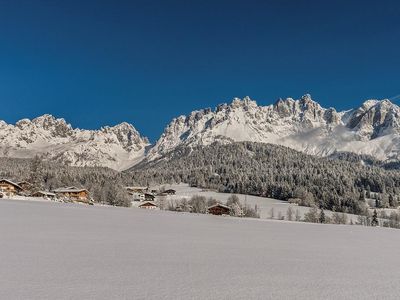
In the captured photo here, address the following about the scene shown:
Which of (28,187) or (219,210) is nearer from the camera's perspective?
(219,210)

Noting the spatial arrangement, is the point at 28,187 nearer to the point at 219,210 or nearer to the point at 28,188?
the point at 28,188

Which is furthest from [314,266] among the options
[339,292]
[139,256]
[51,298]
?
[51,298]

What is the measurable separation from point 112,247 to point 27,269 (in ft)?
19.2

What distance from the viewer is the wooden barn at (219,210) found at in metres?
123

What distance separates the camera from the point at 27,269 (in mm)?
11352

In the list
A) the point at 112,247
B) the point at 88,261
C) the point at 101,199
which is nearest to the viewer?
the point at 88,261

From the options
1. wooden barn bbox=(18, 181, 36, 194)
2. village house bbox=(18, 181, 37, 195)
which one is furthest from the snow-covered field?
wooden barn bbox=(18, 181, 36, 194)

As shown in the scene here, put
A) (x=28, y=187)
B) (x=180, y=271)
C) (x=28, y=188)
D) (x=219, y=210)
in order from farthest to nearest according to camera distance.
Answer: (x=28, y=187), (x=28, y=188), (x=219, y=210), (x=180, y=271)

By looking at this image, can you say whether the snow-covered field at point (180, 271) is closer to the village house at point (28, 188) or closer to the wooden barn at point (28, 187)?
the village house at point (28, 188)

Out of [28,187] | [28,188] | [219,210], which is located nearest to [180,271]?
[219,210]

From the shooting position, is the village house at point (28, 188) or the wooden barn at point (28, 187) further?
the wooden barn at point (28, 187)

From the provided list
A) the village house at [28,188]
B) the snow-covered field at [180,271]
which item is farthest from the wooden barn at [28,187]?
the snow-covered field at [180,271]

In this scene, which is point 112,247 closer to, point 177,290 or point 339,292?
point 177,290

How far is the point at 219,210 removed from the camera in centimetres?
12419
